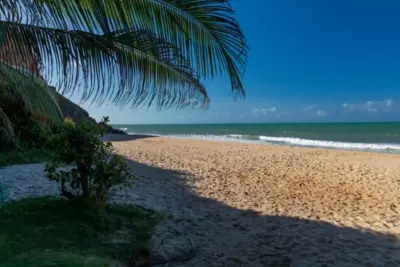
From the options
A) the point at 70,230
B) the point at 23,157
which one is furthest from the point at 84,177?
the point at 23,157

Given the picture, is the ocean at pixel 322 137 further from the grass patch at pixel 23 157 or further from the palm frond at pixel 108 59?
the palm frond at pixel 108 59

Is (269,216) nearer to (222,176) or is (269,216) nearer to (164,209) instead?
(164,209)

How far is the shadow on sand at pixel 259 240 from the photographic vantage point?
130 inches

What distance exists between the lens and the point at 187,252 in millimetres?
3463

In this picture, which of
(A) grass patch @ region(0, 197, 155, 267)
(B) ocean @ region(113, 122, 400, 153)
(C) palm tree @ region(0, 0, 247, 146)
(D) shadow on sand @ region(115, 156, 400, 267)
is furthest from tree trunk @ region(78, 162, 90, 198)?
(B) ocean @ region(113, 122, 400, 153)

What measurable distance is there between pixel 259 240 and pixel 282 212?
1406 mm

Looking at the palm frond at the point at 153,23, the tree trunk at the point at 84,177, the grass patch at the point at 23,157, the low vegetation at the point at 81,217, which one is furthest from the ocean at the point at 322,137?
the palm frond at the point at 153,23

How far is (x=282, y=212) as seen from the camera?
5.11 m

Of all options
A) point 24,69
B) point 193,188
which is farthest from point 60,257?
point 193,188

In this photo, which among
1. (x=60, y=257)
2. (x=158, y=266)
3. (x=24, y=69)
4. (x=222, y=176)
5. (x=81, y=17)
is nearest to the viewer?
(x=81, y=17)

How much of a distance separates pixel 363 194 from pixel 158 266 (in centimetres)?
530

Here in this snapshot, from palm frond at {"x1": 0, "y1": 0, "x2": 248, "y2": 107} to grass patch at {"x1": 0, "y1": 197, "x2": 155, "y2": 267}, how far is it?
185 centimetres

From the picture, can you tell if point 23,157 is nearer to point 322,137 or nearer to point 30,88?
point 30,88

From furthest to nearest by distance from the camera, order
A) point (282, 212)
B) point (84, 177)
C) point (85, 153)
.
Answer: point (282, 212) < point (84, 177) < point (85, 153)
